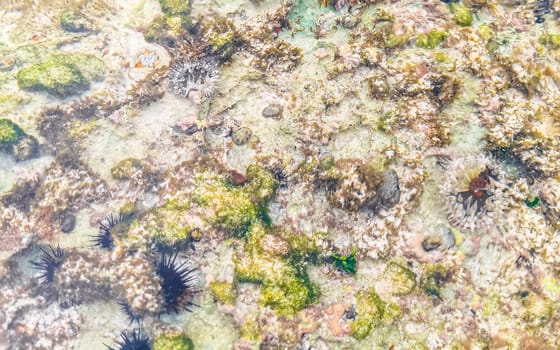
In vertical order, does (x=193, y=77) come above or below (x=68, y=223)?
above

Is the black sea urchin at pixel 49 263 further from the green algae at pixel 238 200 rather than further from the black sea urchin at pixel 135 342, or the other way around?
the green algae at pixel 238 200

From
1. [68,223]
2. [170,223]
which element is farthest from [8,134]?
[170,223]

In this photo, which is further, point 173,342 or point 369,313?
point 173,342

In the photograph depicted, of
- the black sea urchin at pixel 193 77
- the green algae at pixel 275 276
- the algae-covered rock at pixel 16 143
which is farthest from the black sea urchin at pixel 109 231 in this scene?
the black sea urchin at pixel 193 77

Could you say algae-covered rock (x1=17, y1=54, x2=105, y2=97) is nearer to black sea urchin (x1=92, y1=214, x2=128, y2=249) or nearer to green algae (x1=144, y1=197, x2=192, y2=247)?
black sea urchin (x1=92, y1=214, x2=128, y2=249)

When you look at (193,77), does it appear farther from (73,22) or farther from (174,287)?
(73,22)

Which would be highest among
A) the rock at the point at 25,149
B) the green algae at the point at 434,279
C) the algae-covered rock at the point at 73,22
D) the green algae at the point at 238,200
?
the algae-covered rock at the point at 73,22

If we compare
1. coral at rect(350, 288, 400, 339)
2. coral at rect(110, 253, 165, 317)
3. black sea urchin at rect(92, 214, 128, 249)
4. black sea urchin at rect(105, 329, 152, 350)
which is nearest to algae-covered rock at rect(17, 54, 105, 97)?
black sea urchin at rect(92, 214, 128, 249)
